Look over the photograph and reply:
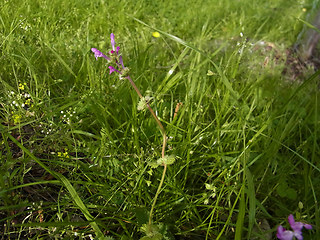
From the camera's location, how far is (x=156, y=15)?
128 inches

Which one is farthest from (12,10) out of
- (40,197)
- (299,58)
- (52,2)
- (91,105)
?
(299,58)

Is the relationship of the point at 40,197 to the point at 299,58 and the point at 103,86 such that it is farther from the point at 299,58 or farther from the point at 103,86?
the point at 299,58

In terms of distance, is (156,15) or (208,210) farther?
(156,15)

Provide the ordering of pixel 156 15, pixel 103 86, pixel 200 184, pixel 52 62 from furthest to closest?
pixel 156 15 → pixel 52 62 → pixel 103 86 → pixel 200 184

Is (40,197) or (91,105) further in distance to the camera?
(91,105)

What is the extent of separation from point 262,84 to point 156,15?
1.70 metres

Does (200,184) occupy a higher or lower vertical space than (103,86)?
lower

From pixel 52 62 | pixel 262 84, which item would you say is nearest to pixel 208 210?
pixel 262 84

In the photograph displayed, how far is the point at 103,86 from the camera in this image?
5.58 feet

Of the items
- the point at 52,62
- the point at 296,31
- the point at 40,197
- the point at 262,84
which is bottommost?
the point at 40,197

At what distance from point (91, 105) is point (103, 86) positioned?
33cm

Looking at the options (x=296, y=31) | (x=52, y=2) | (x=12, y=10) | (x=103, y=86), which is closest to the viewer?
(x=103, y=86)

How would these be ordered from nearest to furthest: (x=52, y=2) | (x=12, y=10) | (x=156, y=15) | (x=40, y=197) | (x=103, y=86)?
(x=40, y=197) < (x=103, y=86) < (x=12, y=10) < (x=52, y=2) < (x=156, y=15)

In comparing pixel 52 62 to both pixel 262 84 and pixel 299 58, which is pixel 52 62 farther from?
pixel 299 58
